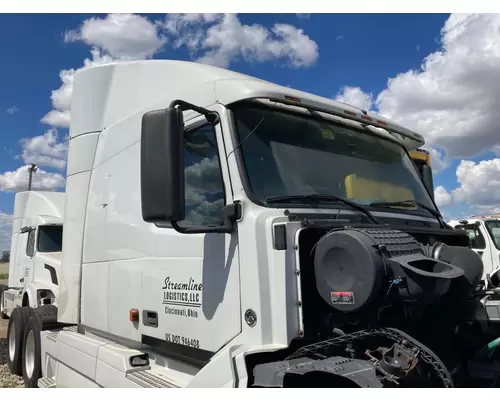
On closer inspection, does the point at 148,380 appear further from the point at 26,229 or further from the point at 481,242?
the point at 481,242

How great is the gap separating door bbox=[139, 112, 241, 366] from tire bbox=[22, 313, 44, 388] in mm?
2749

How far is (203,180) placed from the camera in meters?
3.27

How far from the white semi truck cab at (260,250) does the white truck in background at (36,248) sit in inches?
203

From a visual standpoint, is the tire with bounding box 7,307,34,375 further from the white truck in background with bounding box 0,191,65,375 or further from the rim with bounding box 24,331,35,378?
the white truck in background with bounding box 0,191,65,375

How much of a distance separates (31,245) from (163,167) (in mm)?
9118

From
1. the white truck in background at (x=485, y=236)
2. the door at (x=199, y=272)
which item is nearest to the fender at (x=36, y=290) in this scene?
the door at (x=199, y=272)

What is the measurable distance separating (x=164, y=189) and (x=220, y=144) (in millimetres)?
587

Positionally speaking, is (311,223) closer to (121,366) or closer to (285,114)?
(285,114)

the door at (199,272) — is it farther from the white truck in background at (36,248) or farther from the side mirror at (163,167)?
the white truck in background at (36,248)

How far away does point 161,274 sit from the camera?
11.5 ft

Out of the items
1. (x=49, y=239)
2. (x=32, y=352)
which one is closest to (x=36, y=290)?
(x=49, y=239)

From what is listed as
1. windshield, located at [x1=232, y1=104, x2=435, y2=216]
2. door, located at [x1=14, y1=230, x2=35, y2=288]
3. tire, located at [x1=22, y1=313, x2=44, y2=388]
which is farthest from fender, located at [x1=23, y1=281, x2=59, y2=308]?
windshield, located at [x1=232, y1=104, x2=435, y2=216]

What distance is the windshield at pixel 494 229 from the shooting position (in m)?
11.6

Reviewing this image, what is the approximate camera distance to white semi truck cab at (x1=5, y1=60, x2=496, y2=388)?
8.46 feet
